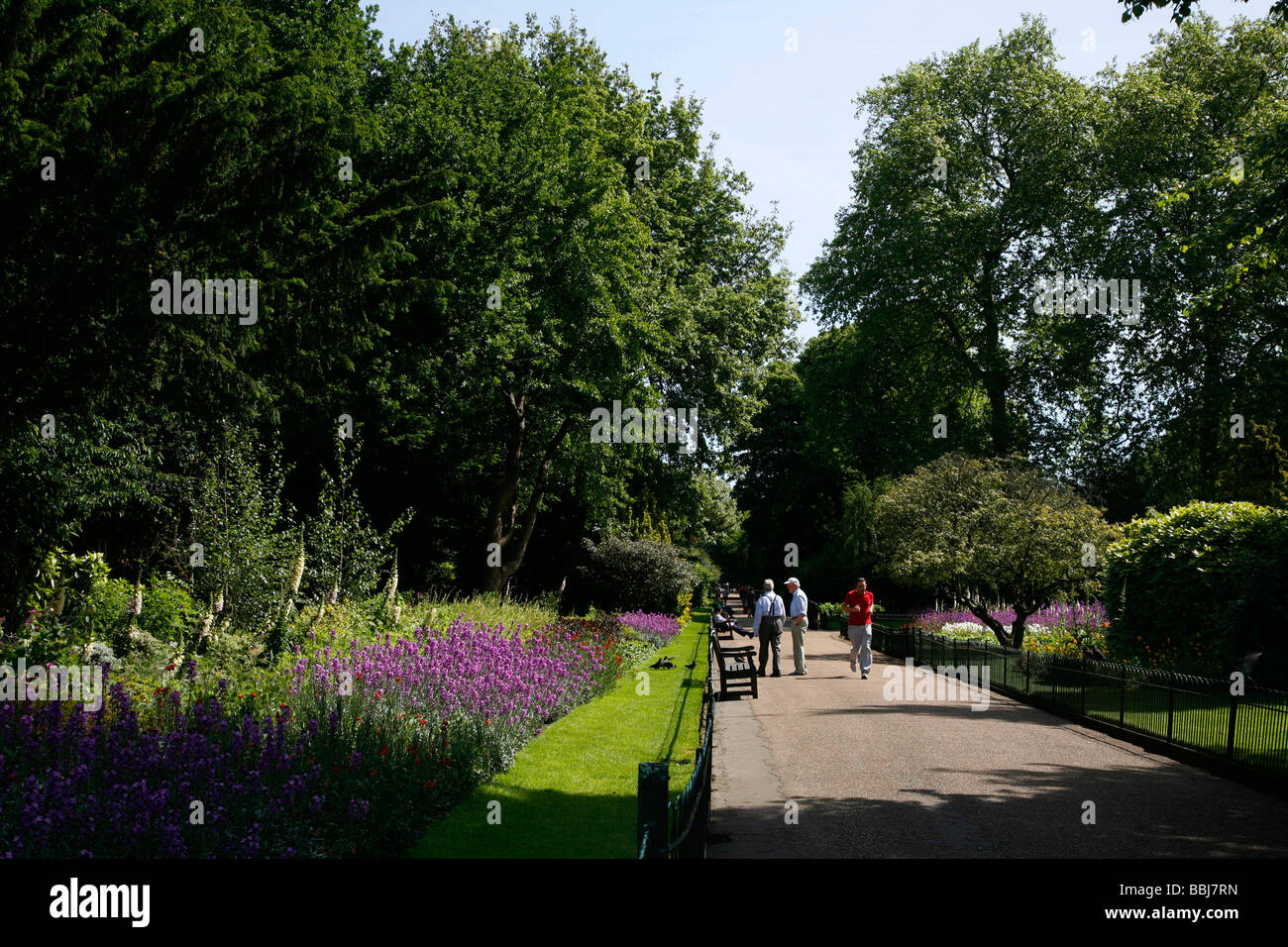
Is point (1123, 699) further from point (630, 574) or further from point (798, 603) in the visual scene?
point (630, 574)

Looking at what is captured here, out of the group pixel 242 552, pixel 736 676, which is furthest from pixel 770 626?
pixel 242 552

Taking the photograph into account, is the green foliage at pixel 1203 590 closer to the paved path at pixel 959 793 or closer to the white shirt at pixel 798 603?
the paved path at pixel 959 793

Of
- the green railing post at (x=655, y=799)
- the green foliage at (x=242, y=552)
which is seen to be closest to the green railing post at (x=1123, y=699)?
the green railing post at (x=655, y=799)

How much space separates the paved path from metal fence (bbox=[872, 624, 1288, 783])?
0.37 meters

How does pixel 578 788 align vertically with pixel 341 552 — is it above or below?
below

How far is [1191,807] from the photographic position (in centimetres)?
884

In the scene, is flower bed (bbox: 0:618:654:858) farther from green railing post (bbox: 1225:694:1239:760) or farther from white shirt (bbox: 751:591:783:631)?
white shirt (bbox: 751:591:783:631)

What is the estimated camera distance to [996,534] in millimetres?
24578

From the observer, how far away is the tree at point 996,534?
78.0ft

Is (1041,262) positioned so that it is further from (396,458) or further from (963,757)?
(963,757)

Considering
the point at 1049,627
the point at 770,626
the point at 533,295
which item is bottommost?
the point at 1049,627

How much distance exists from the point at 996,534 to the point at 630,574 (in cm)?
1118

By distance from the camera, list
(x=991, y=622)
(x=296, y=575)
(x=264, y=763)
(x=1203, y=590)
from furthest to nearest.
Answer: (x=991, y=622) < (x=1203, y=590) < (x=296, y=575) < (x=264, y=763)

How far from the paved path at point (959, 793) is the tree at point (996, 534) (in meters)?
Answer: 9.35
